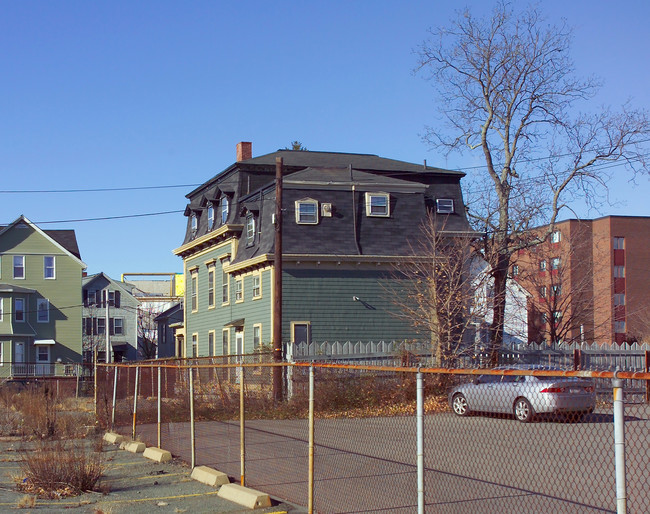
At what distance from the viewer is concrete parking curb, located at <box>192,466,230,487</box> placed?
37.1 feet

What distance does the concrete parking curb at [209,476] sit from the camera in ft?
37.1

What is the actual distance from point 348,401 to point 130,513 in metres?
3.35

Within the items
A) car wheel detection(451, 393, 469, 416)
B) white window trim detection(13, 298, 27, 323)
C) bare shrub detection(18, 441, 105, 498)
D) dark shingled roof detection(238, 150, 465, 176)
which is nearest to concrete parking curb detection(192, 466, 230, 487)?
bare shrub detection(18, 441, 105, 498)

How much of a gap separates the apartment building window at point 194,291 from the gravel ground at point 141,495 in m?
28.7

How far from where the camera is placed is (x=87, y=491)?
1145cm

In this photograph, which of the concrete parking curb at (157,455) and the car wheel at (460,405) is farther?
the concrete parking curb at (157,455)

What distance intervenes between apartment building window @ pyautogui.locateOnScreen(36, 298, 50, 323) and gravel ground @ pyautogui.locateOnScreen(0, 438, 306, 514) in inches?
1843

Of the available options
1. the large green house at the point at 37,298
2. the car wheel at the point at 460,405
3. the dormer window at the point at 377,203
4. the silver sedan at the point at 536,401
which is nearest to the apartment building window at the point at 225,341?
the dormer window at the point at 377,203

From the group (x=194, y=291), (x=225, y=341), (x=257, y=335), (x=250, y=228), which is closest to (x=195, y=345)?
(x=194, y=291)

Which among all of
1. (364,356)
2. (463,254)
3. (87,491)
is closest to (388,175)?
(463,254)

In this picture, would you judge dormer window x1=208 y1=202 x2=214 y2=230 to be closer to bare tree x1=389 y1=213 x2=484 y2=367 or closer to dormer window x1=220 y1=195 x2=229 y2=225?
dormer window x1=220 y1=195 x2=229 y2=225

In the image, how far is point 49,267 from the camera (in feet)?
193

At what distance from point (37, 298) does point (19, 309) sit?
5.42 feet

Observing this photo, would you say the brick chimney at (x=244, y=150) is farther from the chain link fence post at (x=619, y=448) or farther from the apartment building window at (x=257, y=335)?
the chain link fence post at (x=619, y=448)
